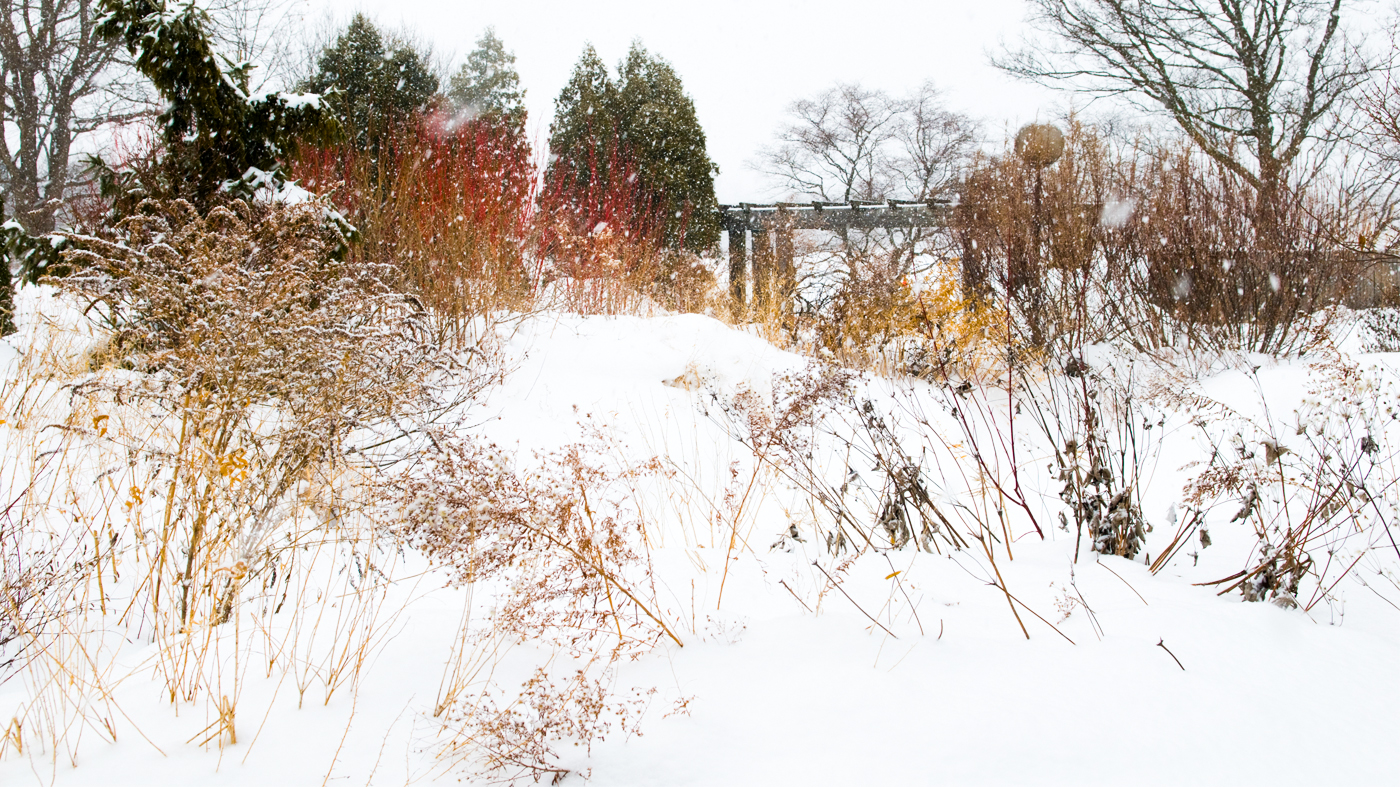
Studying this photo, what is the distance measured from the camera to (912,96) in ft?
59.6

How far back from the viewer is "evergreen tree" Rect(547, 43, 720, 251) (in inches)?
459

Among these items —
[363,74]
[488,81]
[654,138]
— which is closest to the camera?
[363,74]

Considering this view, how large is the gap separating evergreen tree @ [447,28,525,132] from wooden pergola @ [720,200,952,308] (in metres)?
7.50

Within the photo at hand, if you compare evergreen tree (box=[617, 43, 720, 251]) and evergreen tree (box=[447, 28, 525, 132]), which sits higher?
evergreen tree (box=[447, 28, 525, 132])

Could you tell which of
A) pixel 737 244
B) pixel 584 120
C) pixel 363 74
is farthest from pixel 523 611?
pixel 584 120

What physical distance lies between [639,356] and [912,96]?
16.2 m

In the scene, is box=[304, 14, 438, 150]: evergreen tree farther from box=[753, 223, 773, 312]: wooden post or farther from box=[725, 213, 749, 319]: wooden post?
box=[753, 223, 773, 312]: wooden post

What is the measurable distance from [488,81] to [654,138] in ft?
21.8

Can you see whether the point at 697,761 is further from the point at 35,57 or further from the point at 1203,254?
the point at 35,57

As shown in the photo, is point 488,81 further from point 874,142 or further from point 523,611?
point 523,611

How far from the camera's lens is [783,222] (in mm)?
9234

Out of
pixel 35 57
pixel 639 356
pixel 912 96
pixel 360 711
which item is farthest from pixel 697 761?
pixel 912 96

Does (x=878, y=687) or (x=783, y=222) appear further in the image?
(x=783, y=222)

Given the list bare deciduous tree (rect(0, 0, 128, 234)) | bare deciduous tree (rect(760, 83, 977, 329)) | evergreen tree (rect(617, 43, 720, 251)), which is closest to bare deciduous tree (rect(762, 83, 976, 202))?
bare deciduous tree (rect(760, 83, 977, 329))
